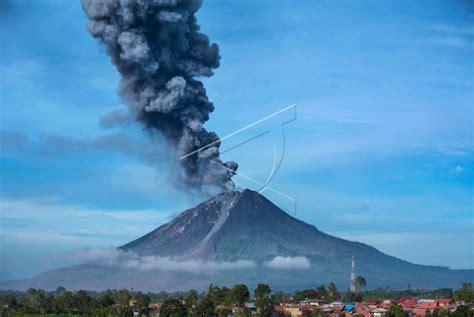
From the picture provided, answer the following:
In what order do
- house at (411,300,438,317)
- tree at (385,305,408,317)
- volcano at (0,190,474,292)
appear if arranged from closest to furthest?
tree at (385,305,408,317), house at (411,300,438,317), volcano at (0,190,474,292)

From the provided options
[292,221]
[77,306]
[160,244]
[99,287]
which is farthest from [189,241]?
[77,306]

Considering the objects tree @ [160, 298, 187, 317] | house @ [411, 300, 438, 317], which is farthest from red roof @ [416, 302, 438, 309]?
tree @ [160, 298, 187, 317]

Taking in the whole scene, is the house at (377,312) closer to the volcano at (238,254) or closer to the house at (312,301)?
the house at (312,301)

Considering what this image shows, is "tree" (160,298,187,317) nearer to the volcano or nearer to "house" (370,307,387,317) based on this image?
"house" (370,307,387,317)

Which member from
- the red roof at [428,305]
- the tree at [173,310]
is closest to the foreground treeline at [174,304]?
the tree at [173,310]

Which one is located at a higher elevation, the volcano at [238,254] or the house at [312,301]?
the volcano at [238,254]

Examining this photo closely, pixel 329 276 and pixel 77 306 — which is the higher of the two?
pixel 329 276

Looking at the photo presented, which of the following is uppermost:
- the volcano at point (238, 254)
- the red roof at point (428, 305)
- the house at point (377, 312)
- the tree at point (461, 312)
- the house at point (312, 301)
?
the volcano at point (238, 254)

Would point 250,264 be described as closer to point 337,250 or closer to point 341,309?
point 337,250

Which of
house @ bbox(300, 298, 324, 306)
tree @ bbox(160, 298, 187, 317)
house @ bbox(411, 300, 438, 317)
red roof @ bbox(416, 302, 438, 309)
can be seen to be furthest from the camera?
house @ bbox(300, 298, 324, 306)
